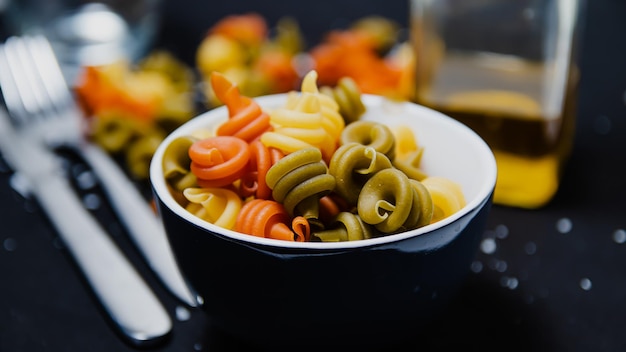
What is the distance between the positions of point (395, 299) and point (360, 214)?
2.7 inches

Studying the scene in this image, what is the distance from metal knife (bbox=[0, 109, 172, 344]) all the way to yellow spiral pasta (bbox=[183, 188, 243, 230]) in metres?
0.12

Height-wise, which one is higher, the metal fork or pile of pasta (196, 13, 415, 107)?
the metal fork

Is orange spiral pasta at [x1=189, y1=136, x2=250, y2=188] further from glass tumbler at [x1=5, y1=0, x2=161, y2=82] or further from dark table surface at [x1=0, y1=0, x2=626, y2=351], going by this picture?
glass tumbler at [x1=5, y1=0, x2=161, y2=82]

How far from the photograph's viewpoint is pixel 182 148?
0.63 m

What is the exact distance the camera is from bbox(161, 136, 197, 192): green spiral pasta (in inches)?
24.4

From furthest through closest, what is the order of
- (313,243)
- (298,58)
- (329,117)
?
1. (298,58)
2. (329,117)
3. (313,243)

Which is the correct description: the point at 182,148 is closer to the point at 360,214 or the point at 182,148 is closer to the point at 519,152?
the point at 360,214

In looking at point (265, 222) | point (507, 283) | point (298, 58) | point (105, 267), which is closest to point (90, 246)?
point (105, 267)

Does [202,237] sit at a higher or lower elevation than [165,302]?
higher

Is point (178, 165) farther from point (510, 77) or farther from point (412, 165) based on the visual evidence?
point (510, 77)

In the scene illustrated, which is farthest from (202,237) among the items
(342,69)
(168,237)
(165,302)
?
(342,69)

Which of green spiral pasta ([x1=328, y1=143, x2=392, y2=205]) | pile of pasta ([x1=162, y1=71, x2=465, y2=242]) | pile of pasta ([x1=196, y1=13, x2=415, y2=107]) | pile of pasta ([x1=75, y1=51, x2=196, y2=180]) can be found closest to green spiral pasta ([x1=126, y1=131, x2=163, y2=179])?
pile of pasta ([x1=75, y1=51, x2=196, y2=180])

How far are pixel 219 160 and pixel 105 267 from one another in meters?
0.21

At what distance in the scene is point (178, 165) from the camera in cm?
63
